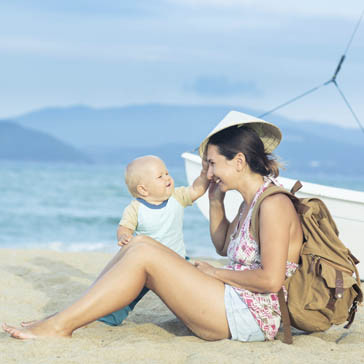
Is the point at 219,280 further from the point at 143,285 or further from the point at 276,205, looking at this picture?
the point at 276,205

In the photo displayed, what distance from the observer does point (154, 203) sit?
3535 mm

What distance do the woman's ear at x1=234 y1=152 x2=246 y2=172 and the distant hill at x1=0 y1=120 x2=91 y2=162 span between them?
59.6m

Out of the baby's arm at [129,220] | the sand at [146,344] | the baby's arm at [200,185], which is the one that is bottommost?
the sand at [146,344]

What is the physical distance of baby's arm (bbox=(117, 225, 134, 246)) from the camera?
10.6 ft

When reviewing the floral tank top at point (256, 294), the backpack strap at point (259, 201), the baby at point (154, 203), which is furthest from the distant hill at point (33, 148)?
the backpack strap at point (259, 201)

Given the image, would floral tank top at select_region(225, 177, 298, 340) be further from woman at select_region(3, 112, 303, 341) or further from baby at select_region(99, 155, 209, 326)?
baby at select_region(99, 155, 209, 326)

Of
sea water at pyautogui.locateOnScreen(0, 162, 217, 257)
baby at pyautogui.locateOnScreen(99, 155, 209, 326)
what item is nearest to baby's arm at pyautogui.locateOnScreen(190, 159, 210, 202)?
baby at pyautogui.locateOnScreen(99, 155, 209, 326)

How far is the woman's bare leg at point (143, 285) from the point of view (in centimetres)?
296

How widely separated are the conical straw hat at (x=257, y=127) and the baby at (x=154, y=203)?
35 centimetres

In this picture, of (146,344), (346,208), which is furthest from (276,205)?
(346,208)

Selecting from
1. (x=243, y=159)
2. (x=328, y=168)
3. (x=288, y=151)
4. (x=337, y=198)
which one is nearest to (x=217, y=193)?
(x=243, y=159)

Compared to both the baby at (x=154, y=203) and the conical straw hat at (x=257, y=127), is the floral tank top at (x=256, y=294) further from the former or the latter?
the baby at (x=154, y=203)

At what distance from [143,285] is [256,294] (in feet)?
1.78

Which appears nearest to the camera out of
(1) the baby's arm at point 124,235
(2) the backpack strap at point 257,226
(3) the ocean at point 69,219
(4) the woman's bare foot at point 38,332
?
(2) the backpack strap at point 257,226
